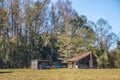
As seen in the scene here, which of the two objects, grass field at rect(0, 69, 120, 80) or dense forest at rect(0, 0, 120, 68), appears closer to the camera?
grass field at rect(0, 69, 120, 80)

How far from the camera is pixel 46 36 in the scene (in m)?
89.7

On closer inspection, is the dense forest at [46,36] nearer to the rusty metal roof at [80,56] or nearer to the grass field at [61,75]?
the rusty metal roof at [80,56]

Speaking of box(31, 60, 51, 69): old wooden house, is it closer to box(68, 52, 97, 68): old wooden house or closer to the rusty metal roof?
the rusty metal roof

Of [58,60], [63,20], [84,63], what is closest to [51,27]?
[63,20]

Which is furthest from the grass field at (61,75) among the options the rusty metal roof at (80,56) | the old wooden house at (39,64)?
the rusty metal roof at (80,56)

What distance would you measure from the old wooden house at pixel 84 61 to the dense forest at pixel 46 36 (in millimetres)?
2346

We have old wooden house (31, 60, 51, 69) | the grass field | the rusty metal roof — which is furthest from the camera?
the rusty metal roof

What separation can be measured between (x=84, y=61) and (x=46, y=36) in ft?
48.1

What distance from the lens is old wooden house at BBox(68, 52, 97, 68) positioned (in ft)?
264

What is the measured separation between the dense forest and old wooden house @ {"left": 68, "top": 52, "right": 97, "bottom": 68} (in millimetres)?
2346

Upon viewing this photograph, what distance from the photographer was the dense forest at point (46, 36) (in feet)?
265

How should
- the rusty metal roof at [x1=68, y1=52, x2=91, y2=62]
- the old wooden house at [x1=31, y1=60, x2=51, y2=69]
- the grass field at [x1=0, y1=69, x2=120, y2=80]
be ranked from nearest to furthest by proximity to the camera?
the grass field at [x1=0, y1=69, x2=120, y2=80] < the old wooden house at [x1=31, y1=60, x2=51, y2=69] < the rusty metal roof at [x1=68, y1=52, x2=91, y2=62]

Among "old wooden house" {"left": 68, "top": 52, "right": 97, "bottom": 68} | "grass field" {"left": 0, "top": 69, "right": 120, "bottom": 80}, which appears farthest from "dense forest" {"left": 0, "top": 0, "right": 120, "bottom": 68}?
"grass field" {"left": 0, "top": 69, "right": 120, "bottom": 80}

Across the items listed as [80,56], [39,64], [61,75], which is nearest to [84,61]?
[80,56]
